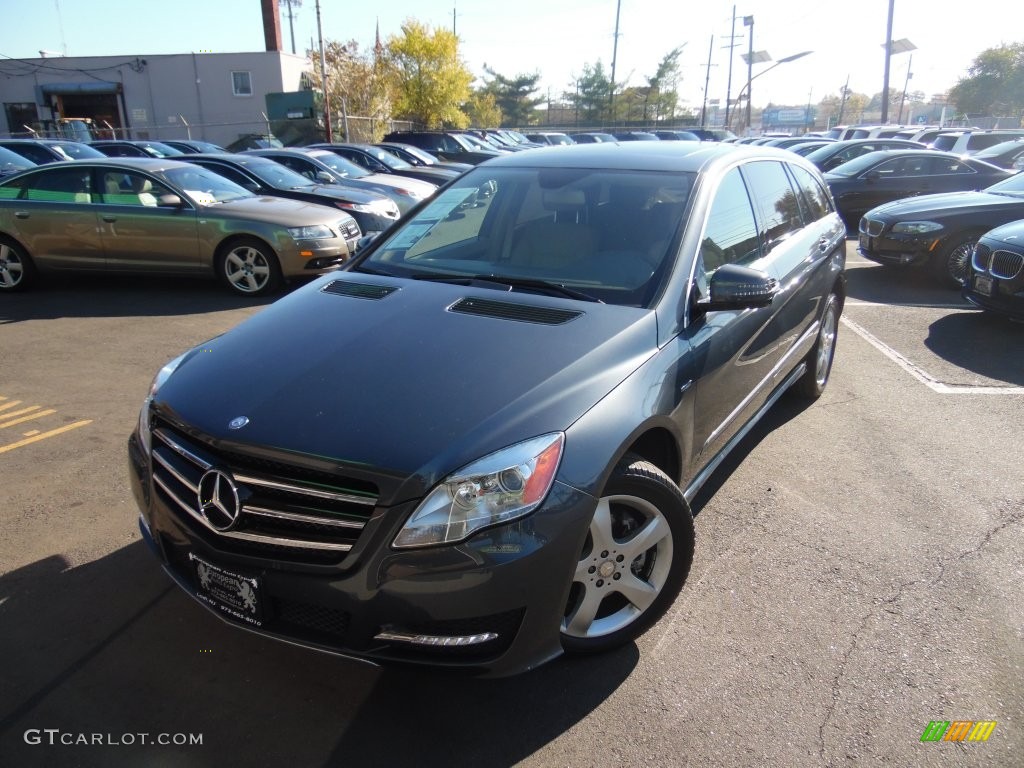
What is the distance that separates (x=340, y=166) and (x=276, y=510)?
1335 cm

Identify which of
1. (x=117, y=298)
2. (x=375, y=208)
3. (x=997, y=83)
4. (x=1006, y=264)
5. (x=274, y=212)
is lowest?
(x=117, y=298)

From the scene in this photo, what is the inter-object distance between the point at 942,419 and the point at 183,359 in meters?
4.84

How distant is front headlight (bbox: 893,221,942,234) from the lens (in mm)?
9219

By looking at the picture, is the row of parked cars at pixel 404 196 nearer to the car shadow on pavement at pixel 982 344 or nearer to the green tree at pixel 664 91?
the car shadow on pavement at pixel 982 344

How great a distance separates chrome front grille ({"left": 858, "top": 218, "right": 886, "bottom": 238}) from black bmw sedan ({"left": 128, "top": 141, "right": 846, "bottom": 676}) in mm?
7000

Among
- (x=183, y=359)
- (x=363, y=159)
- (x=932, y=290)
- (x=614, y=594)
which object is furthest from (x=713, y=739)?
(x=363, y=159)

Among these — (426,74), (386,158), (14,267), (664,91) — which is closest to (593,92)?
(664,91)

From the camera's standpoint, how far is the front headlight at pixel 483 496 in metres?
2.10

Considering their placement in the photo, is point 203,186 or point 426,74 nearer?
point 203,186

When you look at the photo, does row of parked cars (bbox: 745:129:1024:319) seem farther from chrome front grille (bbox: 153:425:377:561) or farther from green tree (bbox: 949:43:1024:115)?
green tree (bbox: 949:43:1024:115)

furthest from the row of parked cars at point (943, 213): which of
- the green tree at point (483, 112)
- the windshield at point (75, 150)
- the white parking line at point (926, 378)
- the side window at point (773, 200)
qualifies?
the green tree at point (483, 112)

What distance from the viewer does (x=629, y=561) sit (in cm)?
261

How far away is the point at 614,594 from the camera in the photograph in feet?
8.89

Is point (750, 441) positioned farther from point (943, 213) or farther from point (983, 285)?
point (943, 213)
